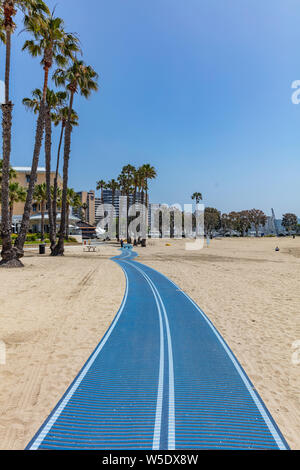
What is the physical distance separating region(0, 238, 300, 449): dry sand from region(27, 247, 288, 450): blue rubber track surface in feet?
1.16

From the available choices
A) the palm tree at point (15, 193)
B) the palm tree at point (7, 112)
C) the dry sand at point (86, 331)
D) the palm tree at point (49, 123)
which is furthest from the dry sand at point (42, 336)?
the palm tree at point (15, 193)

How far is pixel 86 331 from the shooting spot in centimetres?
909

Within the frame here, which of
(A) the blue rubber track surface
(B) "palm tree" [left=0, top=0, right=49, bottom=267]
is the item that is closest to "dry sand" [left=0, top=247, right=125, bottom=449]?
(A) the blue rubber track surface

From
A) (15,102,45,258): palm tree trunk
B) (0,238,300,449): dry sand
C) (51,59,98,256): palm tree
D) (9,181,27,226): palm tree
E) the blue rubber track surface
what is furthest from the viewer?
(9,181,27,226): palm tree

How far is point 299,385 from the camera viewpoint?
240 inches

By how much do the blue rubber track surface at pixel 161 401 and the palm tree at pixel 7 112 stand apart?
16.6 metres

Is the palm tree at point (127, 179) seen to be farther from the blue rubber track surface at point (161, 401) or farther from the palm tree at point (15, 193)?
the blue rubber track surface at point (161, 401)

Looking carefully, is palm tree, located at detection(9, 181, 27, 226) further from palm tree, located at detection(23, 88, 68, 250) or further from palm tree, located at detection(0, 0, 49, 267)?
palm tree, located at detection(0, 0, 49, 267)

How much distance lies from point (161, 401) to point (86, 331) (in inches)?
180

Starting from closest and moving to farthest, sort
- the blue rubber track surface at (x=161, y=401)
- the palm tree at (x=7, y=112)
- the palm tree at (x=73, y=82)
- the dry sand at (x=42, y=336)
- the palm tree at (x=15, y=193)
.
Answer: the blue rubber track surface at (x=161, y=401) < the dry sand at (x=42, y=336) < the palm tree at (x=7, y=112) < the palm tree at (x=73, y=82) < the palm tree at (x=15, y=193)

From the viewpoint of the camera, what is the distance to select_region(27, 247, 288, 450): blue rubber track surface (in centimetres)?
434

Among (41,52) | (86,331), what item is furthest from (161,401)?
(41,52)

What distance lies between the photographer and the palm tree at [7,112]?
770 inches
